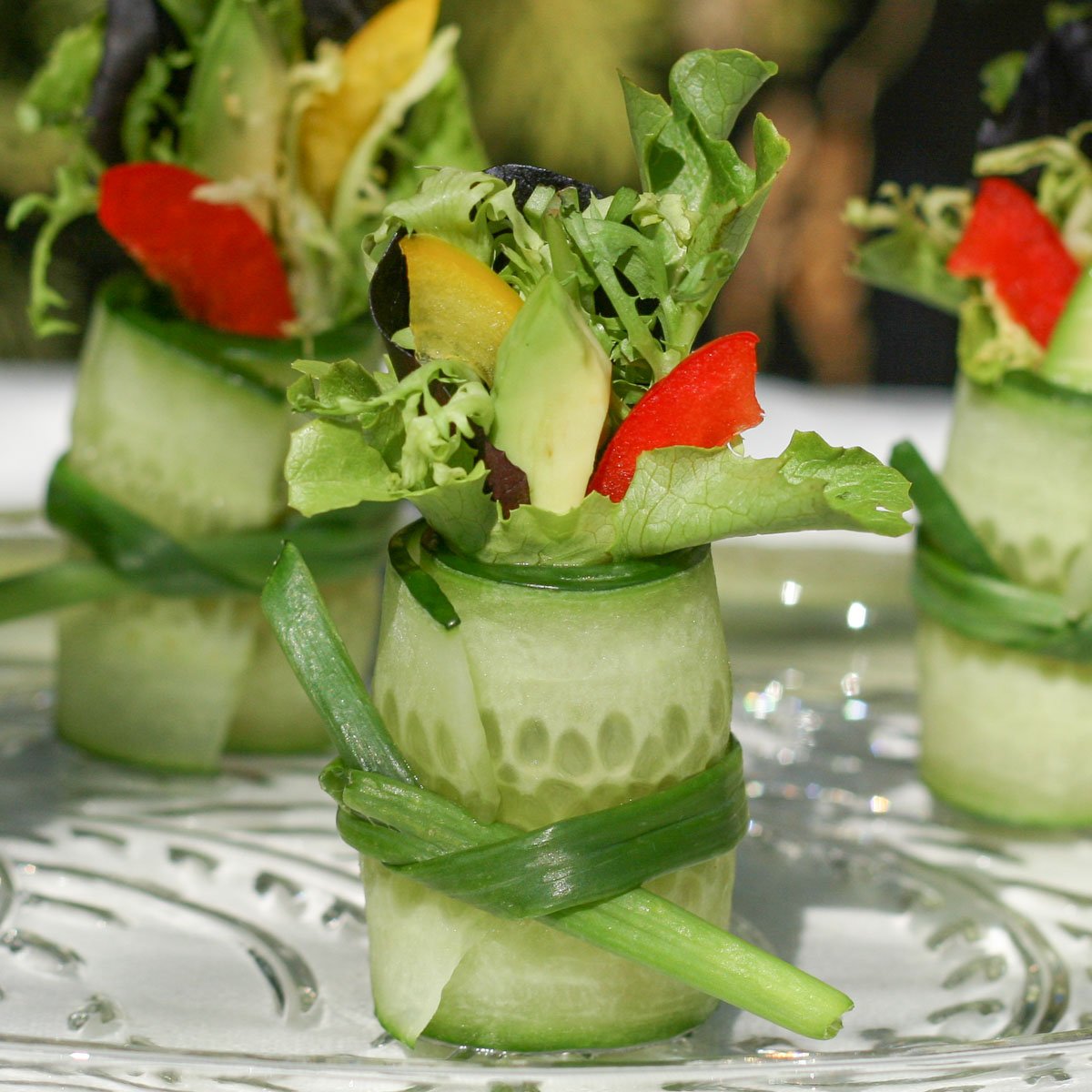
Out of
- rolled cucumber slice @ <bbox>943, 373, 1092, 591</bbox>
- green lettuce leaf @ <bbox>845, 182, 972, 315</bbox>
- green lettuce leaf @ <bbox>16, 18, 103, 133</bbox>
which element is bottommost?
rolled cucumber slice @ <bbox>943, 373, 1092, 591</bbox>

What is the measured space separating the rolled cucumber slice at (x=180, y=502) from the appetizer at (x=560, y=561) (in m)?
0.57

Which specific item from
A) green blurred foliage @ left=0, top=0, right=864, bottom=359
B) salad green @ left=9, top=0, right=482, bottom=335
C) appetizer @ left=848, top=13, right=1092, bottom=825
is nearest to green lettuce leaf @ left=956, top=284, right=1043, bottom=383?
appetizer @ left=848, top=13, right=1092, bottom=825

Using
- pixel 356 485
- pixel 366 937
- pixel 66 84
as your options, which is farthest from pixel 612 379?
pixel 66 84

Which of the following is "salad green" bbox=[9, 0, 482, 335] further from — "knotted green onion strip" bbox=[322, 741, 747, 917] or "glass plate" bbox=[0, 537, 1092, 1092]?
"knotted green onion strip" bbox=[322, 741, 747, 917]

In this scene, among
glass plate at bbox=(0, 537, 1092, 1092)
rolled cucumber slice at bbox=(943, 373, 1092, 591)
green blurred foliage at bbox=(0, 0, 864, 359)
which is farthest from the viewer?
green blurred foliage at bbox=(0, 0, 864, 359)

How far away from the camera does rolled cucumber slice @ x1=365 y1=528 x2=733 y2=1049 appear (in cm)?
115

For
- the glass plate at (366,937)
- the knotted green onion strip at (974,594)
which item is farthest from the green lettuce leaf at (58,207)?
the knotted green onion strip at (974,594)

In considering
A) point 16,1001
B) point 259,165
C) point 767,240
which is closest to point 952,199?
point 259,165

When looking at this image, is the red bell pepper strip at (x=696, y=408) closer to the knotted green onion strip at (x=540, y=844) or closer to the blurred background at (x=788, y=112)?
the knotted green onion strip at (x=540, y=844)

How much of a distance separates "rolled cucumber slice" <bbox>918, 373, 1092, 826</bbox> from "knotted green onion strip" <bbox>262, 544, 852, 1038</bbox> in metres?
0.60

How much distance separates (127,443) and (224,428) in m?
0.12

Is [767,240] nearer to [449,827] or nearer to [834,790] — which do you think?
[834,790]

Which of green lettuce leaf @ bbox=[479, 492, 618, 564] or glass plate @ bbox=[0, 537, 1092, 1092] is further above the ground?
green lettuce leaf @ bbox=[479, 492, 618, 564]

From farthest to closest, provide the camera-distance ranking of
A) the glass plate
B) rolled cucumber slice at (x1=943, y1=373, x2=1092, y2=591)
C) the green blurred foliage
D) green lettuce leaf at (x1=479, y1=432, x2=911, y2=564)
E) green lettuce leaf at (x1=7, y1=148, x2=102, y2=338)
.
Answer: the green blurred foliage < green lettuce leaf at (x1=7, y1=148, x2=102, y2=338) < rolled cucumber slice at (x1=943, y1=373, x2=1092, y2=591) < the glass plate < green lettuce leaf at (x1=479, y1=432, x2=911, y2=564)
